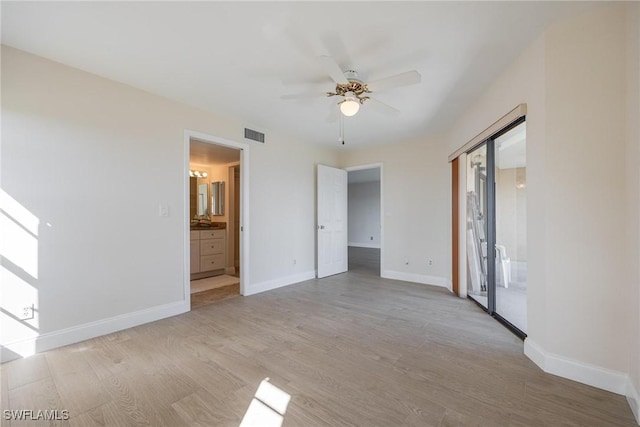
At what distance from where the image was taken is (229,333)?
266cm

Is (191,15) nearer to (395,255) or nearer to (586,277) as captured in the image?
(586,277)

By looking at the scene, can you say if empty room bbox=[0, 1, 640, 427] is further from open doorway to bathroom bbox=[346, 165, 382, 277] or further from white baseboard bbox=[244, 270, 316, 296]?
open doorway to bathroom bbox=[346, 165, 382, 277]

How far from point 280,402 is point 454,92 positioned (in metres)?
3.34

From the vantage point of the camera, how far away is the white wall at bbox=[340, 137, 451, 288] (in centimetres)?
439

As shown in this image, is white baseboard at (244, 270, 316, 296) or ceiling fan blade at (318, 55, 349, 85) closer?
ceiling fan blade at (318, 55, 349, 85)

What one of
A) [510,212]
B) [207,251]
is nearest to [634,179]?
[510,212]

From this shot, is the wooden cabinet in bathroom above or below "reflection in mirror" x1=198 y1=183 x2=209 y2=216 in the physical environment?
below

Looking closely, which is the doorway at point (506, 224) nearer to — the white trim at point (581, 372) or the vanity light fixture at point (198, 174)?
the white trim at point (581, 372)

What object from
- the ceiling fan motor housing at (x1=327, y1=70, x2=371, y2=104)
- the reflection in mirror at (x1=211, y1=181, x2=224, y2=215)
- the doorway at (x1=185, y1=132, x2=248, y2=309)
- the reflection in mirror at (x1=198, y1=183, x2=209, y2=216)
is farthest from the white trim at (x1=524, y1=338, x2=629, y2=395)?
the reflection in mirror at (x1=198, y1=183, x2=209, y2=216)

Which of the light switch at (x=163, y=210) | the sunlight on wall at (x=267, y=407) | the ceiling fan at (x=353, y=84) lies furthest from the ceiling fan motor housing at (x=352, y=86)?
the sunlight on wall at (x=267, y=407)

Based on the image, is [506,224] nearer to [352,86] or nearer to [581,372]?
[581,372]

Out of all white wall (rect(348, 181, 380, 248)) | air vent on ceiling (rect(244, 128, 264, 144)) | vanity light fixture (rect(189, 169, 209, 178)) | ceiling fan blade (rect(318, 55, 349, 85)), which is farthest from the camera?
white wall (rect(348, 181, 380, 248))

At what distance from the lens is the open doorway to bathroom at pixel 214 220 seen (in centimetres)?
467

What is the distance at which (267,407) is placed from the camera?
5.31ft
